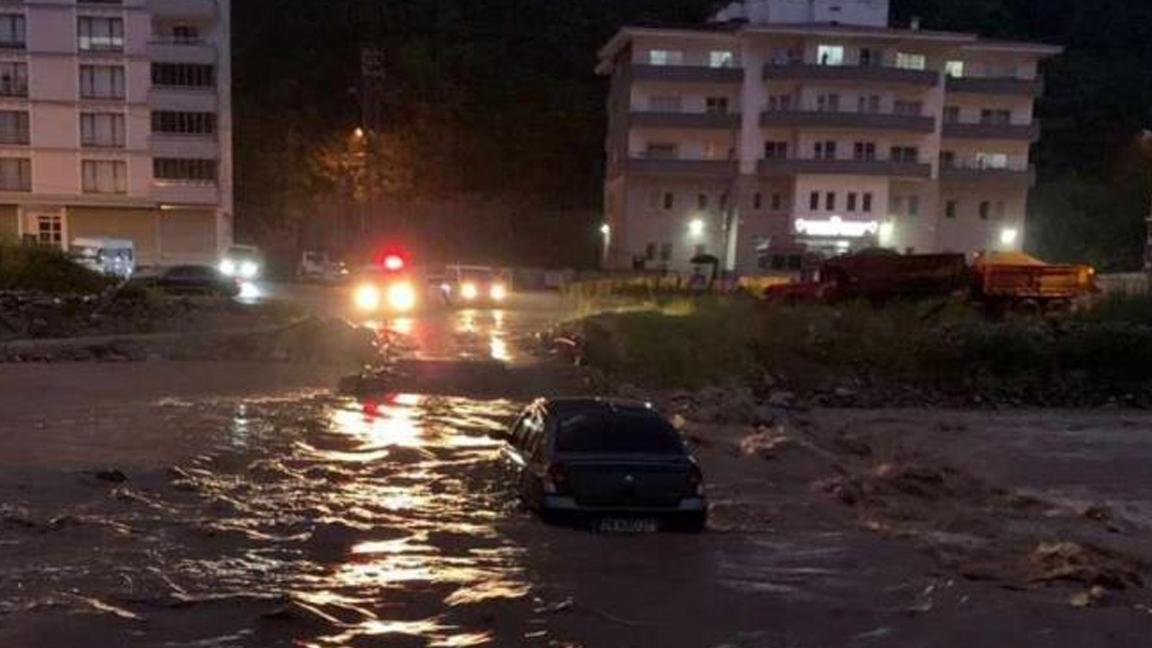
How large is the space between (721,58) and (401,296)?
99.9ft

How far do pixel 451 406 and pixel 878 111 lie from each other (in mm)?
50470

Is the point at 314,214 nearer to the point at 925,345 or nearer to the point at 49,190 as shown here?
the point at 49,190

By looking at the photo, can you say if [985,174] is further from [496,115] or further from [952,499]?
[952,499]

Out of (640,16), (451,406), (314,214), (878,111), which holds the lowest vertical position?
(451,406)

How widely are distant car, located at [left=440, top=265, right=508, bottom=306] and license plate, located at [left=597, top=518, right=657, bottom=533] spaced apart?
133ft

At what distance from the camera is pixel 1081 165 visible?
82.0 metres

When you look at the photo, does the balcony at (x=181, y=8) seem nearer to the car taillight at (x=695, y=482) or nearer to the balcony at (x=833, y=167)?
the balcony at (x=833, y=167)

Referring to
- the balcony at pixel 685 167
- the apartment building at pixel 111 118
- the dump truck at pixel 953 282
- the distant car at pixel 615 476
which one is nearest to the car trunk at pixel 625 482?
the distant car at pixel 615 476

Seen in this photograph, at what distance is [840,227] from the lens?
69812 millimetres

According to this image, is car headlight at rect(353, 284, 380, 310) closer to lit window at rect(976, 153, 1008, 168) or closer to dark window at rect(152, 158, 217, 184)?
dark window at rect(152, 158, 217, 184)

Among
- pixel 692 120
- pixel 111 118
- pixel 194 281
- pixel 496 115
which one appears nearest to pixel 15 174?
pixel 111 118

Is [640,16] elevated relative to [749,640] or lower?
elevated

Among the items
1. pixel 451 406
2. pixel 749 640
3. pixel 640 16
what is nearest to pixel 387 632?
pixel 749 640

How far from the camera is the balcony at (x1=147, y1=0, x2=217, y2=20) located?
2717 inches
